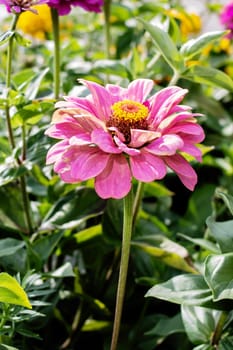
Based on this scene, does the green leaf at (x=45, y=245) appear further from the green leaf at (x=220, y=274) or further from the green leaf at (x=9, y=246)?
the green leaf at (x=220, y=274)

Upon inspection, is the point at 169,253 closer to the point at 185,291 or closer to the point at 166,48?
the point at 185,291

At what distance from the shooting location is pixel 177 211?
1.14 meters

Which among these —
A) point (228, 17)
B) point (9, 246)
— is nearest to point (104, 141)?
point (9, 246)

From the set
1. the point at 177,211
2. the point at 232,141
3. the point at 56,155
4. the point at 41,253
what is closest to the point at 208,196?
the point at 177,211

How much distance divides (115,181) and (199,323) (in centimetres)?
25

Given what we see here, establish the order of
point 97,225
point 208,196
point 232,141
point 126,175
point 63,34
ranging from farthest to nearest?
point 63,34 < point 232,141 < point 208,196 < point 97,225 < point 126,175

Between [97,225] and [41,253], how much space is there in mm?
101

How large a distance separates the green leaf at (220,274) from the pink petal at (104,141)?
0.49 feet

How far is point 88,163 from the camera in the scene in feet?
1.78

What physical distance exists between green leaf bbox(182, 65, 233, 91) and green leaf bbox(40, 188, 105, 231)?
0.18 m

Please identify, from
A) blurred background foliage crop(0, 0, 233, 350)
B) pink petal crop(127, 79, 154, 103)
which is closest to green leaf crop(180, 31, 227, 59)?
blurred background foliage crop(0, 0, 233, 350)

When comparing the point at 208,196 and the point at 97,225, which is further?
the point at 208,196

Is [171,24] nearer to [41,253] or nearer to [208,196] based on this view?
[208,196]

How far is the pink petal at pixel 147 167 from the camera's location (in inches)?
21.0
